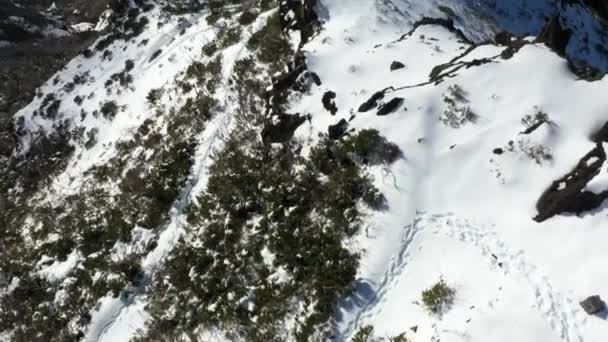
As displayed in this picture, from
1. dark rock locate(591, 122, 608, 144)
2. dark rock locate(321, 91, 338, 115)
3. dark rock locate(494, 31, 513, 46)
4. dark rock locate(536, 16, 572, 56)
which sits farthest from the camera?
dark rock locate(494, 31, 513, 46)

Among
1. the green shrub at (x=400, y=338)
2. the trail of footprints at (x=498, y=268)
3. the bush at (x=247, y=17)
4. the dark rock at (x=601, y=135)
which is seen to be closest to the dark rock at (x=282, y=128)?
the trail of footprints at (x=498, y=268)

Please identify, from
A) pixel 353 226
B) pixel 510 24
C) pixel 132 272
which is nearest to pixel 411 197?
pixel 353 226

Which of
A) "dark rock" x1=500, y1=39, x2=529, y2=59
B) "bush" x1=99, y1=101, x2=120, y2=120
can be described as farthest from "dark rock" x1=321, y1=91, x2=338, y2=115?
"bush" x1=99, y1=101, x2=120, y2=120

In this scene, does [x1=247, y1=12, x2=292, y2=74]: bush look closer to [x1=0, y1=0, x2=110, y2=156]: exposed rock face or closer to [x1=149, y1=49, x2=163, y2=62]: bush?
[x1=149, y1=49, x2=163, y2=62]: bush

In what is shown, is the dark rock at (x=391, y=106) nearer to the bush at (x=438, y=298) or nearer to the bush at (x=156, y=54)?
the bush at (x=438, y=298)

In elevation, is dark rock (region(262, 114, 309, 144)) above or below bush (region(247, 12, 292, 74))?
below

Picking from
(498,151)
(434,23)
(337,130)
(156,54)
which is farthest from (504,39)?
(156,54)

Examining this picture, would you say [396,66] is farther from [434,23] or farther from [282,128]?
[282,128]
